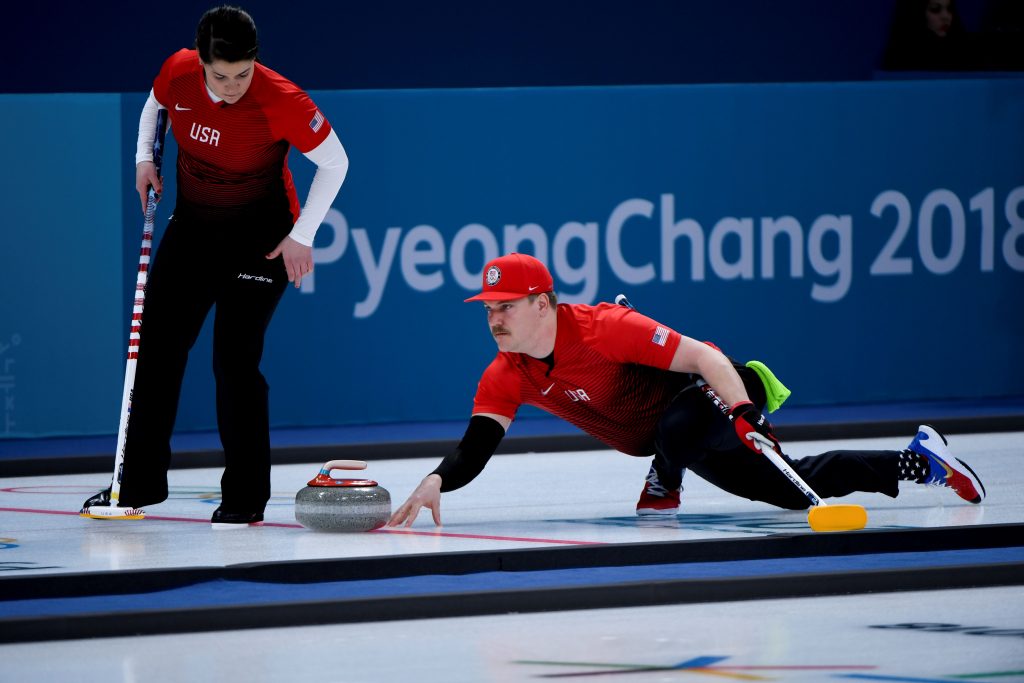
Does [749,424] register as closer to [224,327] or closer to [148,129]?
[224,327]

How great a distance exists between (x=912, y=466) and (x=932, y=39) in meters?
5.44

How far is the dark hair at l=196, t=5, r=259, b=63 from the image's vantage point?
4543 mm

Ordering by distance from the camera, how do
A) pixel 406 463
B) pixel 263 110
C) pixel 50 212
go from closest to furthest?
pixel 263 110, pixel 406 463, pixel 50 212

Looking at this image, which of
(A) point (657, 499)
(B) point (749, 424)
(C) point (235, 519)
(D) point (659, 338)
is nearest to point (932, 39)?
(A) point (657, 499)

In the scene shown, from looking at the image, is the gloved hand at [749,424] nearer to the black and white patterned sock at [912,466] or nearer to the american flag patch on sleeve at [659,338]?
the american flag patch on sleeve at [659,338]

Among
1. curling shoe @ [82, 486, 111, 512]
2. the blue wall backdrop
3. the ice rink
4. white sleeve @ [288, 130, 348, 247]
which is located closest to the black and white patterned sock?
the ice rink

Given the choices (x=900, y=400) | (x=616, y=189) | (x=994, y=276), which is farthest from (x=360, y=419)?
(x=994, y=276)

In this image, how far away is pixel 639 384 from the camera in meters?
4.88

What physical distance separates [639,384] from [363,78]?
6003 millimetres

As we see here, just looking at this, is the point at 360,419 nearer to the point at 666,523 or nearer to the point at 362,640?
the point at 666,523

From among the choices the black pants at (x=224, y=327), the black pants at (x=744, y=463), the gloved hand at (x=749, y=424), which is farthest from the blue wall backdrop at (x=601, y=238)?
the gloved hand at (x=749, y=424)

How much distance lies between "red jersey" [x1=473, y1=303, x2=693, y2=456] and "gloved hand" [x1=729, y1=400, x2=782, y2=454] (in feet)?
0.80

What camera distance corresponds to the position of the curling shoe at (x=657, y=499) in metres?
5.18

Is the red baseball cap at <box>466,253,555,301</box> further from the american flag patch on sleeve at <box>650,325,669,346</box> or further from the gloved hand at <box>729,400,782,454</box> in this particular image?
the gloved hand at <box>729,400,782,454</box>
